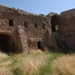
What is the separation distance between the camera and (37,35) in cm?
2198

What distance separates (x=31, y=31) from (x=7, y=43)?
130 inches

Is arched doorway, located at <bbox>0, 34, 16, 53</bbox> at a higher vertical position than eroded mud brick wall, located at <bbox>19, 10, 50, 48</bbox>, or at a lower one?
lower

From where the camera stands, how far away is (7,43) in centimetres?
2073

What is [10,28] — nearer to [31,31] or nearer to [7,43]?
[7,43]

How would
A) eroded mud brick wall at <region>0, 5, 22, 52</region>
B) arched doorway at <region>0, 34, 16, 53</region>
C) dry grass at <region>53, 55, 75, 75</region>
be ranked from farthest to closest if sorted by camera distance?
1. arched doorway at <region>0, 34, 16, 53</region>
2. eroded mud brick wall at <region>0, 5, 22, 52</region>
3. dry grass at <region>53, 55, 75, 75</region>

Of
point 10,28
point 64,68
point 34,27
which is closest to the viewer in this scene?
point 64,68

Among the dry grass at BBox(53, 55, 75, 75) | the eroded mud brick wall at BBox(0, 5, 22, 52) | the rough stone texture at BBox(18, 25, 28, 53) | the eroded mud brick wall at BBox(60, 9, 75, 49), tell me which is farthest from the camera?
the eroded mud brick wall at BBox(60, 9, 75, 49)

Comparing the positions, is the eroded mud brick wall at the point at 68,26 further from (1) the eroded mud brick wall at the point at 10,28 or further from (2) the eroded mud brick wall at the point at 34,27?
(1) the eroded mud brick wall at the point at 10,28

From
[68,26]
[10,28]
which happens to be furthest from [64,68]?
[68,26]

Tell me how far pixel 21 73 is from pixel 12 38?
35.5 ft

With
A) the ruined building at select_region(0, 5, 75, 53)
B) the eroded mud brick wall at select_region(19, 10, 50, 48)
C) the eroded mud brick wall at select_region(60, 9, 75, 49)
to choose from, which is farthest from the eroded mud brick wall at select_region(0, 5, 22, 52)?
the eroded mud brick wall at select_region(60, 9, 75, 49)

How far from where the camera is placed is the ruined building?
19.0 metres

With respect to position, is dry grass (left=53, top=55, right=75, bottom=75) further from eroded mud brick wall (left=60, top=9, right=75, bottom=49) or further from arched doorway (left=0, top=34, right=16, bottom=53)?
eroded mud brick wall (left=60, top=9, right=75, bottom=49)

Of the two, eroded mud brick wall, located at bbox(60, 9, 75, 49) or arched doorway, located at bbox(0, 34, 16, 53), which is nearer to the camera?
arched doorway, located at bbox(0, 34, 16, 53)
